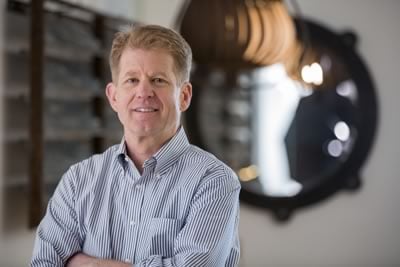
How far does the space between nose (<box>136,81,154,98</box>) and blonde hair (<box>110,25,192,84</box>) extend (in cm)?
7

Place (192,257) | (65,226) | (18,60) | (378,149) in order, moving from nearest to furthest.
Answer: (192,257) < (65,226) < (18,60) < (378,149)

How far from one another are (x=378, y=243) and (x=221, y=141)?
3.20 feet

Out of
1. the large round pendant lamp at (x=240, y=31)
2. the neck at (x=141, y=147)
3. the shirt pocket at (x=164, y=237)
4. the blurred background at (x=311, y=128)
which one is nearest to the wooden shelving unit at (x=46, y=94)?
the blurred background at (x=311, y=128)

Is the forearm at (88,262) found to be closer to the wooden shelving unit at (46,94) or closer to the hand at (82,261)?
the hand at (82,261)

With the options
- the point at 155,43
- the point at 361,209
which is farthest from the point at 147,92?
the point at 361,209

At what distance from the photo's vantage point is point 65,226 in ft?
4.75

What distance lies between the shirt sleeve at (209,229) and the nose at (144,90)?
218 mm

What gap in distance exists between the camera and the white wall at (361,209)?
10.6ft

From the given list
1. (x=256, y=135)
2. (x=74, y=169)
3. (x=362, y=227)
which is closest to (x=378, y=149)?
(x=362, y=227)

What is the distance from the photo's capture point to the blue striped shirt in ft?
4.29

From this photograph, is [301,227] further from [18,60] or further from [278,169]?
[18,60]

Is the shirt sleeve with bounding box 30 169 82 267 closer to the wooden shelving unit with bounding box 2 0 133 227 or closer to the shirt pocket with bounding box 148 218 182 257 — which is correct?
the shirt pocket with bounding box 148 218 182 257

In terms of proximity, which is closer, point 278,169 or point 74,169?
point 74,169

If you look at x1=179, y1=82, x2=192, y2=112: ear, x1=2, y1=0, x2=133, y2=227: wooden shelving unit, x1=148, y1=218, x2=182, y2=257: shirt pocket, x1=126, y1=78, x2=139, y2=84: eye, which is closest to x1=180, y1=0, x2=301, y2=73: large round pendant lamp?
x1=2, y1=0, x2=133, y2=227: wooden shelving unit
